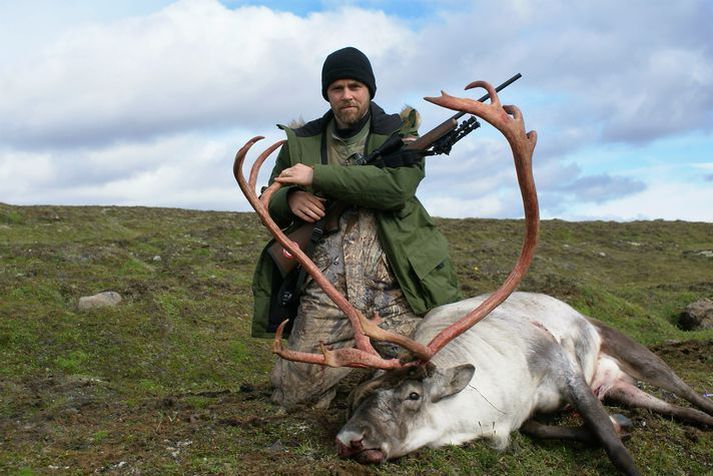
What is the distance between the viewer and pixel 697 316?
12.9m

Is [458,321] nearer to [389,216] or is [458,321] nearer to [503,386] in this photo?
[503,386]

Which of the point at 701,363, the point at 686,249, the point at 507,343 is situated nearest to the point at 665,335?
the point at 701,363

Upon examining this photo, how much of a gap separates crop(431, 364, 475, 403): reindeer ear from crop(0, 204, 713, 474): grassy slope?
1.15ft

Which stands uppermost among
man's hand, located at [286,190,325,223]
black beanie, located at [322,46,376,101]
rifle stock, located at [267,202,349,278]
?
black beanie, located at [322,46,376,101]

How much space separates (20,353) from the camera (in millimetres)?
9164

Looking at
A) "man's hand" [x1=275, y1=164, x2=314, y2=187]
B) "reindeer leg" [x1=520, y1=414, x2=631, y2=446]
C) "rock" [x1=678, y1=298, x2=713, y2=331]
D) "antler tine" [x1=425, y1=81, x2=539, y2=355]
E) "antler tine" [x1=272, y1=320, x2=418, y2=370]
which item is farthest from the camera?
"rock" [x1=678, y1=298, x2=713, y2=331]

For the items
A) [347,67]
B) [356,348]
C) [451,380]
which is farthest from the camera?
[347,67]

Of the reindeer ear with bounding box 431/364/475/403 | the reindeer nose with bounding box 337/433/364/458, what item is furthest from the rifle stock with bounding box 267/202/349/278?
the reindeer nose with bounding box 337/433/364/458

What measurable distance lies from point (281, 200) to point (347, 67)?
1.09 metres

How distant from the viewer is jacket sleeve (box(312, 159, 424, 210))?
552cm

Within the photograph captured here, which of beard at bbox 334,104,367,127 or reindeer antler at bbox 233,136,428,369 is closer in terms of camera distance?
reindeer antler at bbox 233,136,428,369

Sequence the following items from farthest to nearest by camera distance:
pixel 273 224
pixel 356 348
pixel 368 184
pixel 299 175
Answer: pixel 368 184 < pixel 299 175 < pixel 273 224 < pixel 356 348

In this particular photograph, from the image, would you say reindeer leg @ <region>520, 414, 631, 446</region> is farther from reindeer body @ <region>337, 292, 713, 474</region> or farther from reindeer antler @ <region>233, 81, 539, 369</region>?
reindeer antler @ <region>233, 81, 539, 369</region>

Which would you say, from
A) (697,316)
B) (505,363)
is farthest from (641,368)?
(697,316)
